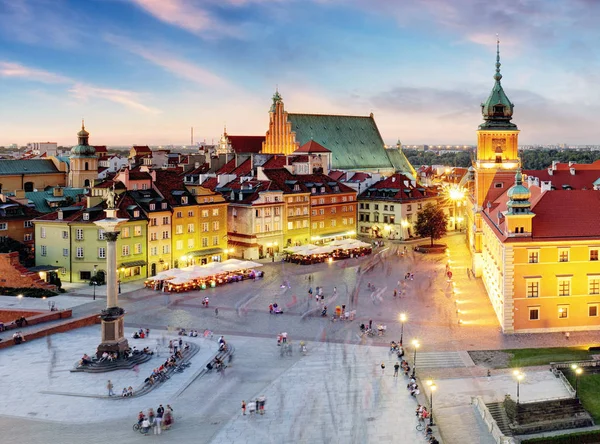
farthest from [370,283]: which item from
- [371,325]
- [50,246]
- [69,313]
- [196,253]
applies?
[50,246]

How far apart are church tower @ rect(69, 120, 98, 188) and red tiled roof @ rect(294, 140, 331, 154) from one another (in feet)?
103

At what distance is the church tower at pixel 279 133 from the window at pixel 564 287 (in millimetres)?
66412

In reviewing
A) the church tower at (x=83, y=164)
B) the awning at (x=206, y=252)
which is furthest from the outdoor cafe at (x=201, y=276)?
the church tower at (x=83, y=164)

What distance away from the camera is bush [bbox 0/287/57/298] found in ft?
190

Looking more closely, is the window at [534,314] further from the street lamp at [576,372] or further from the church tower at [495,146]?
the church tower at [495,146]

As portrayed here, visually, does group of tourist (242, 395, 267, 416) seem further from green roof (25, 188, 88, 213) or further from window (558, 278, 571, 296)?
green roof (25, 188, 88, 213)

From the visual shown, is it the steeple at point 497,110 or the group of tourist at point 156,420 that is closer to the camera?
the group of tourist at point 156,420

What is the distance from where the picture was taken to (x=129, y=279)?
66.2 metres

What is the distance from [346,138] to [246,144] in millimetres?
19624

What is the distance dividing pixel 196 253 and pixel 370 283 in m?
20.5

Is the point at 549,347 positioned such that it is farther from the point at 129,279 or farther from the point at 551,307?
the point at 129,279

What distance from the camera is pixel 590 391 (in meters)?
37.7

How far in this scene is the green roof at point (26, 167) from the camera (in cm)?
9956

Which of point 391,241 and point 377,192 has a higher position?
point 377,192
